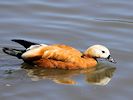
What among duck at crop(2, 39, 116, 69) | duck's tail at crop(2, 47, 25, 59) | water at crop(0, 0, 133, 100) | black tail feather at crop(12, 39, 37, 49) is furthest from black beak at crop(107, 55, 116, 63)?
duck's tail at crop(2, 47, 25, 59)

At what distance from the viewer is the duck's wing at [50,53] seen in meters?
10.3

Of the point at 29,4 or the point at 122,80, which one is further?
the point at 29,4

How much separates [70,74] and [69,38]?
1570 mm

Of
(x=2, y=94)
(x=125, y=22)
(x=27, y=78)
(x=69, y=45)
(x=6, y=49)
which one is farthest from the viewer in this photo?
(x=125, y=22)

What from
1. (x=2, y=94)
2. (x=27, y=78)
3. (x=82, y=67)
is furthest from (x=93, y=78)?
(x=2, y=94)

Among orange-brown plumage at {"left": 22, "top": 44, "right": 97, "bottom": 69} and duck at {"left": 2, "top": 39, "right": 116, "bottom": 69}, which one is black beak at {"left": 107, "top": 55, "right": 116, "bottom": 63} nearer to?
duck at {"left": 2, "top": 39, "right": 116, "bottom": 69}

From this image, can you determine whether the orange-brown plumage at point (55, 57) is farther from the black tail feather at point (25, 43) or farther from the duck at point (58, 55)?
the black tail feather at point (25, 43)

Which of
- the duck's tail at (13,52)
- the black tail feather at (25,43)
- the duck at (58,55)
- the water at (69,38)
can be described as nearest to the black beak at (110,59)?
the duck at (58,55)

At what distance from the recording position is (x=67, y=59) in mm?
10328

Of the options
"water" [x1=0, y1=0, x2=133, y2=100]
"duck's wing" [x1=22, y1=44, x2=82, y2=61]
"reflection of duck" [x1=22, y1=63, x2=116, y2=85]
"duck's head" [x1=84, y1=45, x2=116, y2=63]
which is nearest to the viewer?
"water" [x1=0, y1=0, x2=133, y2=100]

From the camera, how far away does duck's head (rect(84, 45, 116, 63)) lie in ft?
34.4

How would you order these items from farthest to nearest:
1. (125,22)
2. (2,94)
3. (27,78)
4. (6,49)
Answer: (125,22)
(6,49)
(27,78)
(2,94)

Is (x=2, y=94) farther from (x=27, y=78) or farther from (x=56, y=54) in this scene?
(x=56, y=54)

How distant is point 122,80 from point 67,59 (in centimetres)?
105
